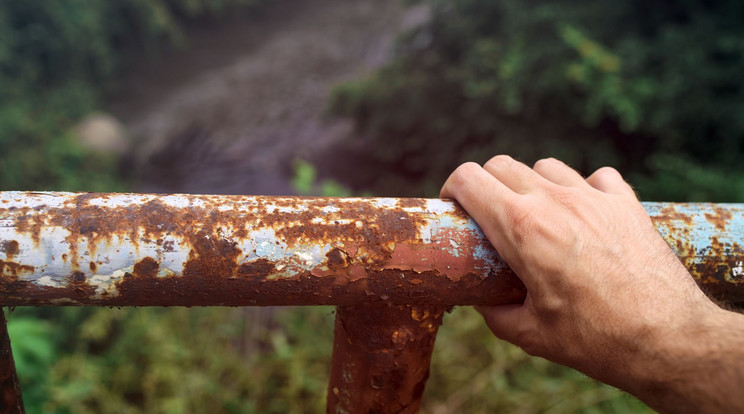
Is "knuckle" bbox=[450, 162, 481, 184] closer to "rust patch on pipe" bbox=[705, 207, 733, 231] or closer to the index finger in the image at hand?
the index finger

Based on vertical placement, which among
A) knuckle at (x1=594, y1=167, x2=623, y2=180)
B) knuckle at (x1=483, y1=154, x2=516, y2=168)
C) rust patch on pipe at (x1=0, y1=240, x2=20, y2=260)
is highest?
knuckle at (x1=483, y1=154, x2=516, y2=168)

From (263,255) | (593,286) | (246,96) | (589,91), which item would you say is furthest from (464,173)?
(246,96)

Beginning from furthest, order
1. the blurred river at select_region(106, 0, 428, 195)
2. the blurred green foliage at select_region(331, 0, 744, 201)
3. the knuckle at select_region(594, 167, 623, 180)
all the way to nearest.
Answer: the blurred river at select_region(106, 0, 428, 195) → the blurred green foliage at select_region(331, 0, 744, 201) → the knuckle at select_region(594, 167, 623, 180)

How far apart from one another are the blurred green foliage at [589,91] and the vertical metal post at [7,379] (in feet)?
13.7

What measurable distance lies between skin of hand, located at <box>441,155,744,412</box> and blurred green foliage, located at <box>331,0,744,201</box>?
3.44 m

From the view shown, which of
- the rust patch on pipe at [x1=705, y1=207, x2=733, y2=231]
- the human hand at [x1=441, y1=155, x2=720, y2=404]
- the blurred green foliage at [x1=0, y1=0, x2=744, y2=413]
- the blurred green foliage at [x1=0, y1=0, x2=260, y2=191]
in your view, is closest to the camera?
the human hand at [x1=441, y1=155, x2=720, y2=404]

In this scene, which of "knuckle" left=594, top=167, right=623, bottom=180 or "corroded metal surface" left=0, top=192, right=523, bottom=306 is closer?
"corroded metal surface" left=0, top=192, right=523, bottom=306

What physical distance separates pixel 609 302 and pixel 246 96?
992cm

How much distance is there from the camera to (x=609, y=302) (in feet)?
2.62

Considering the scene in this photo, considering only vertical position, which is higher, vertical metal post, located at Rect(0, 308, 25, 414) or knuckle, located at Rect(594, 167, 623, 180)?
knuckle, located at Rect(594, 167, 623, 180)

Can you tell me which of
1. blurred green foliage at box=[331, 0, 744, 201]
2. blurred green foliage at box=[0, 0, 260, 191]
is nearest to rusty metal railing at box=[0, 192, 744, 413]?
blurred green foliage at box=[331, 0, 744, 201]

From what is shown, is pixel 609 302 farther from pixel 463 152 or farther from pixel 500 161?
pixel 463 152

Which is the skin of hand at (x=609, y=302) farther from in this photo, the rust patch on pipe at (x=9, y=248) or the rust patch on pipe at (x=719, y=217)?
the rust patch on pipe at (x=9, y=248)

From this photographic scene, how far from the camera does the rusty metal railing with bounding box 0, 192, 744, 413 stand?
0.69 metres
